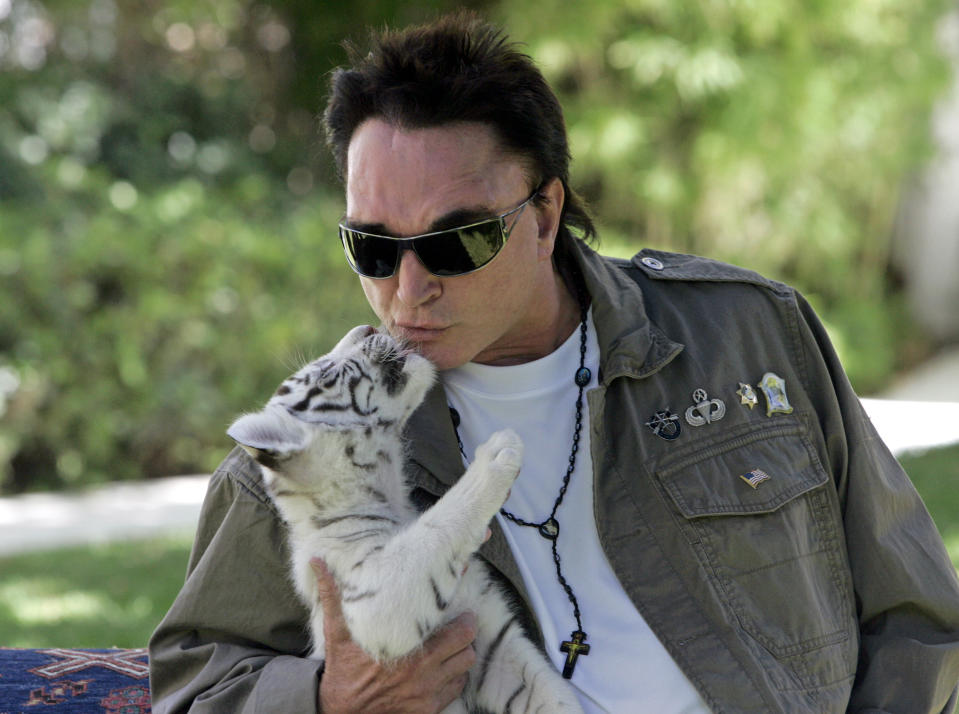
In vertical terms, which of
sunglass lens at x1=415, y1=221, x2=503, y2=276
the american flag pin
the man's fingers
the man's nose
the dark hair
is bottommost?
the man's fingers

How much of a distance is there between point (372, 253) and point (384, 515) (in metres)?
0.57

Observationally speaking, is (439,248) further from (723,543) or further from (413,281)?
(723,543)

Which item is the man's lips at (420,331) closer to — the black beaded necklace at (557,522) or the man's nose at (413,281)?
the man's nose at (413,281)

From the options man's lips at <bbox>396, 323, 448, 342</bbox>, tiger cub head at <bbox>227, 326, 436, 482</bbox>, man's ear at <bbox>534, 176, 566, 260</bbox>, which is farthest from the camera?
man's ear at <bbox>534, 176, 566, 260</bbox>

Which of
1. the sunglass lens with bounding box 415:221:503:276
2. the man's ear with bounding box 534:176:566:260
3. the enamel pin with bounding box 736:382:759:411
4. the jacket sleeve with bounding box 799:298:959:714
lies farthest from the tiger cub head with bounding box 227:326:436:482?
the jacket sleeve with bounding box 799:298:959:714

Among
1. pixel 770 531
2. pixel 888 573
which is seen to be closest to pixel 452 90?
pixel 770 531

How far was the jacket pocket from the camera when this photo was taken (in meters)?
2.22

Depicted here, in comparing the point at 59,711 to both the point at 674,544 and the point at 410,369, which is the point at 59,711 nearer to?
the point at 410,369

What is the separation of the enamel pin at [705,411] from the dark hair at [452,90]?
645 millimetres

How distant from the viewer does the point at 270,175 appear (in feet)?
33.3

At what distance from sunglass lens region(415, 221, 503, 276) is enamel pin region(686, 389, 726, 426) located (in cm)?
59

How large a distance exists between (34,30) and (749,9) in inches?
260

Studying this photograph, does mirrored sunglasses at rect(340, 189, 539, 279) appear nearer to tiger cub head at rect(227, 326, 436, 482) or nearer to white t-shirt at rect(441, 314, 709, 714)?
tiger cub head at rect(227, 326, 436, 482)

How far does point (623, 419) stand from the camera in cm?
238
